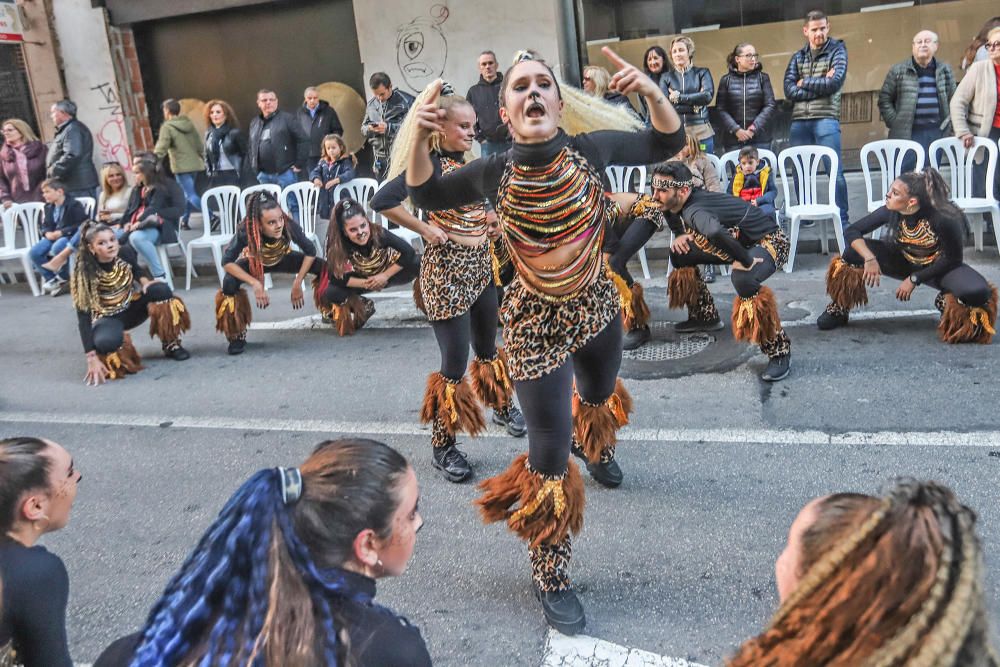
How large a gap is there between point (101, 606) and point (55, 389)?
3.47 m

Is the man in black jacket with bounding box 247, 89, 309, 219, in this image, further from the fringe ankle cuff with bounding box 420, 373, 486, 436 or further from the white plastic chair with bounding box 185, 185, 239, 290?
the fringe ankle cuff with bounding box 420, 373, 486, 436

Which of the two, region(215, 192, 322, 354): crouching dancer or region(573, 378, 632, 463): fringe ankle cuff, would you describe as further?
region(215, 192, 322, 354): crouching dancer

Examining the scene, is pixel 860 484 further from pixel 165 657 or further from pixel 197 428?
pixel 197 428

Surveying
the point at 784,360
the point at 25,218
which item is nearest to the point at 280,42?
the point at 25,218

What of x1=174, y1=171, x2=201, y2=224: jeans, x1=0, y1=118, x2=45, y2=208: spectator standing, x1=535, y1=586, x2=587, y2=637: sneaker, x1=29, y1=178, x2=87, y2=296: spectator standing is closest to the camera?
x1=535, y1=586, x2=587, y2=637: sneaker

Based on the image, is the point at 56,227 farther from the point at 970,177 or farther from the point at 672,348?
the point at 970,177

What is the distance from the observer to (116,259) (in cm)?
660

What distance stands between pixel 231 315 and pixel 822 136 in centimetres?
557

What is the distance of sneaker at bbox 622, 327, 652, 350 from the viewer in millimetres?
6114

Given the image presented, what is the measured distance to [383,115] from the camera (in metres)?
9.81

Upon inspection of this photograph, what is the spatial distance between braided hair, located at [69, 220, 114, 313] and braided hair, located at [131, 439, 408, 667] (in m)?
5.27

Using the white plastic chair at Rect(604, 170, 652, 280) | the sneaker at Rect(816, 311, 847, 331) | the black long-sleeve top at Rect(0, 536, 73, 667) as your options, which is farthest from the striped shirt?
the black long-sleeve top at Rect(0, 536, 73, 667)

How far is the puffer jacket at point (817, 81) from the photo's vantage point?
8.38 m

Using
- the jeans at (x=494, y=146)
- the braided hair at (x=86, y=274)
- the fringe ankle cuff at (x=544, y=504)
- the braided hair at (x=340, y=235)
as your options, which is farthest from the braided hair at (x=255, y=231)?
the fringe ankle cuff at (x=544, y=504)
